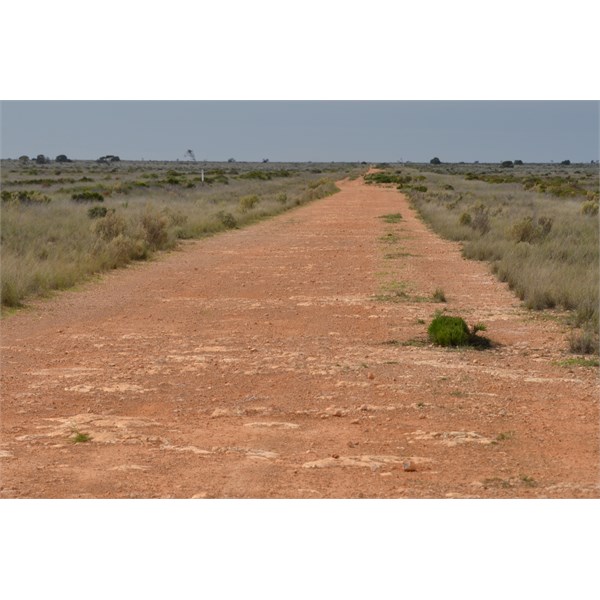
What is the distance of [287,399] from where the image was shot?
6.83 meters

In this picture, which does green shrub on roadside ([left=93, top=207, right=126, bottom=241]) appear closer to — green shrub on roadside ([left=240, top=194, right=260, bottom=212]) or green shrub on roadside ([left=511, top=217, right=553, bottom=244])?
green shrub on roadside ([left=511, top=217, right=553, bottom=244])

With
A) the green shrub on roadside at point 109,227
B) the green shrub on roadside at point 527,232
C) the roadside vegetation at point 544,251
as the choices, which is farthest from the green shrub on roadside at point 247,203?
the green shrub on roadside at point 527,232

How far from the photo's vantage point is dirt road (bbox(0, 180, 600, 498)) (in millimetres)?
5016

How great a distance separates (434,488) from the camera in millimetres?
4801

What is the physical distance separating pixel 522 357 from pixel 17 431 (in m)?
4.84

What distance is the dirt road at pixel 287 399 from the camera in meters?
5.02

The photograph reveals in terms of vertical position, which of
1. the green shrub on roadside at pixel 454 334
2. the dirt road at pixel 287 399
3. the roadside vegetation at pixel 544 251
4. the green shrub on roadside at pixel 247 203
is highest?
the green shrub on roadside at pixel 247 203

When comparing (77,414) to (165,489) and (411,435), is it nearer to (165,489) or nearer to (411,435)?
(165,489)

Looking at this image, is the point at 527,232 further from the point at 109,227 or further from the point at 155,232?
the point at 109,227

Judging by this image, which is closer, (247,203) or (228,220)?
(228,220)

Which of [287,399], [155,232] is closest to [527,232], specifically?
[155,232]

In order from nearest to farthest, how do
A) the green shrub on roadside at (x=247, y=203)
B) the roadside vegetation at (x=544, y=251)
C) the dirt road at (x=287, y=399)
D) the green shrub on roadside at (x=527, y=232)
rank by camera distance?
the dirt road at (x=287, y=399)
the roadside vegetation at (x=544, y=251)
the green shrub on roadside at (x=527, y=232)
the green shrub on roadside at (x=247, y=203)

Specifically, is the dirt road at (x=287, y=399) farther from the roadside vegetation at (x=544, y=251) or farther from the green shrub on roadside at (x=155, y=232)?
the green shrub on roadside at (x=155, y=232)

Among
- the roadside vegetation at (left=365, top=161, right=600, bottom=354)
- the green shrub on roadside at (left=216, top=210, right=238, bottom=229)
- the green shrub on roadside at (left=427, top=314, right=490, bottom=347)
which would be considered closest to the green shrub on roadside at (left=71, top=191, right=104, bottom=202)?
the green shrub on roadside at (left=216, top=210, right=238, bottom=229)
